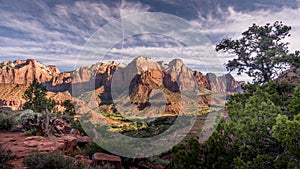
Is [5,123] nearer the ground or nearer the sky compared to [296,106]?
nearer the ground

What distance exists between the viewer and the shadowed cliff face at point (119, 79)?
18.6 m

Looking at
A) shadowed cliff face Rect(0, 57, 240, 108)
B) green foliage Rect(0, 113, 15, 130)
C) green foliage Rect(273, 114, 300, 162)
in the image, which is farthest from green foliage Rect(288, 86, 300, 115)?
green foliage Rect(0, 113, 15, 130)

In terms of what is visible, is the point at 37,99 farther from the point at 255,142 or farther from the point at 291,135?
the point at 291,135

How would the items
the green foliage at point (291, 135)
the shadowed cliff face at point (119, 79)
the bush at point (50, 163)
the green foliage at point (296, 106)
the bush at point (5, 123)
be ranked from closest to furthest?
the green foliage at point (291, 135) < the bush at point (50, 163) < the green foliage at point (296, 106) < the bush at point (5, 123) < the shadowed cliff face at point (119, 79)

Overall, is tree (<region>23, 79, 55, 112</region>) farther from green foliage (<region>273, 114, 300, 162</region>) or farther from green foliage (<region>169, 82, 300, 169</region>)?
green foliage (<region>273, 114, 300, 162</region>)

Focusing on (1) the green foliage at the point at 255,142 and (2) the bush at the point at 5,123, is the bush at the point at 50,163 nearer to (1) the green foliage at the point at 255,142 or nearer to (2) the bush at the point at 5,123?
(1) the green foliage at the point at 255,142

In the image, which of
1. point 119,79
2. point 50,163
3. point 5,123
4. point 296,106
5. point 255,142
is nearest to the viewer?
point 50,163

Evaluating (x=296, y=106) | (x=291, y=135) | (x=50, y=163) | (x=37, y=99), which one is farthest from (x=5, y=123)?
(x=296, y=106)

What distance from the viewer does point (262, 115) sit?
20.6 feet

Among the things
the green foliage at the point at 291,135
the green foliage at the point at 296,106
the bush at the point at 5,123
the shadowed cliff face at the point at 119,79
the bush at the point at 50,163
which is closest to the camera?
the green foliage at the point at 291,135

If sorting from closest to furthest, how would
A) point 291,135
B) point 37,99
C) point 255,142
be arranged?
1. point 291,135
2. point 255,142
3. point 37,99

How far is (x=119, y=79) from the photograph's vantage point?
24.0 metres

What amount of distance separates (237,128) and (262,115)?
880 mm

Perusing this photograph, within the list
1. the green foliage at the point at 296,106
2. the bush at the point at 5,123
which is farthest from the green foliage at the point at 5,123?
the green foliage at the point at 296,106
